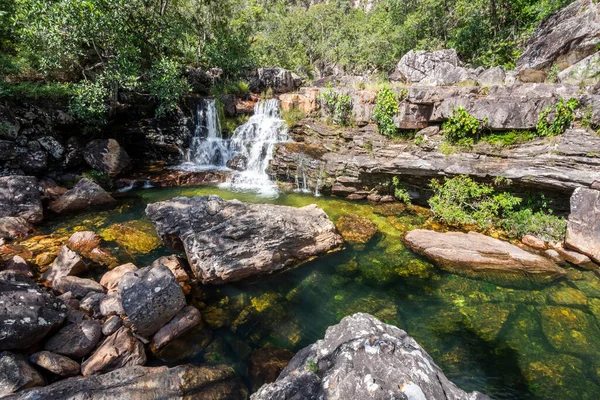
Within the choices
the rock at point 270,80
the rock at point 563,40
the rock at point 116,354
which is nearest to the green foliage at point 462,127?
the rock at point 563,40

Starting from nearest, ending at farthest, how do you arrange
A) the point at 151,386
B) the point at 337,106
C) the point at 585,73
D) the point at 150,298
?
1. the point at 151,386
2. the point at 150,298
3. the point at 585,73
4. the point at 337,106

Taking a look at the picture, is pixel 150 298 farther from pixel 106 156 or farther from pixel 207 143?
pixel 207 143

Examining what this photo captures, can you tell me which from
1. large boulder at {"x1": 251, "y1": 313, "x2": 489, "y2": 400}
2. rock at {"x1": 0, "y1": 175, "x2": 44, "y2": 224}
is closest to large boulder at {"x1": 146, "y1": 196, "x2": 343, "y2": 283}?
large boulder at {"x1": 251, "y1": 313, "x2": 489, "y2": 400}

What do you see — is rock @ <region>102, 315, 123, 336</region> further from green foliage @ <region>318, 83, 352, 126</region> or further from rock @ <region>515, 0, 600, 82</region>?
rock @ <region>515, 0, 600, 82</region>

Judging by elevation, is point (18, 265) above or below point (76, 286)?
above

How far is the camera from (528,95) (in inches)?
311

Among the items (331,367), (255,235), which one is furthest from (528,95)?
(331,367)

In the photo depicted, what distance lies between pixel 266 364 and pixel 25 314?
3647 mm

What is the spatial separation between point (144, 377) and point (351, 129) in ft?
34.6

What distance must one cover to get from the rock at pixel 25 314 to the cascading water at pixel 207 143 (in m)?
9.57

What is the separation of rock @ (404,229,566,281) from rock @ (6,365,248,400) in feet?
18.2

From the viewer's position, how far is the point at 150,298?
4.48m

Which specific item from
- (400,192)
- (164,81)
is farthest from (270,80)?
(400,192)

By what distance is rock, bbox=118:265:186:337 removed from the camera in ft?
14.3
